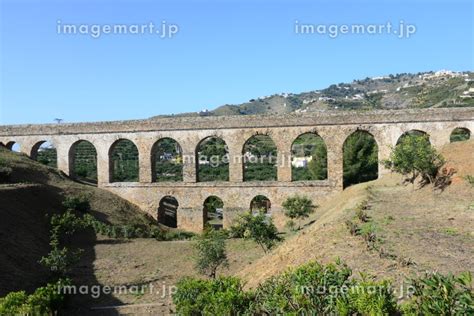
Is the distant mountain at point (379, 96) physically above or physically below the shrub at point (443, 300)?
above

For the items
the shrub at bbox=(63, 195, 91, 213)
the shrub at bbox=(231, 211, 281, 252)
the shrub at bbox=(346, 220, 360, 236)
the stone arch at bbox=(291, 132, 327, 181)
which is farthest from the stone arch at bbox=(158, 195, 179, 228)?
the shrub at bbox=(346, 220, 360, 236)

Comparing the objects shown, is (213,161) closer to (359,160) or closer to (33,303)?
(359,160)

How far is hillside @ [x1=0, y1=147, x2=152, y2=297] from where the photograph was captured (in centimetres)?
1362

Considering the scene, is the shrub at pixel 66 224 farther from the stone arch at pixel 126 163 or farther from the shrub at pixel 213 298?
the stone arch at pixel 126 163

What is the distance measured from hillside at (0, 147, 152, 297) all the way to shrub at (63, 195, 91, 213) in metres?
0.39

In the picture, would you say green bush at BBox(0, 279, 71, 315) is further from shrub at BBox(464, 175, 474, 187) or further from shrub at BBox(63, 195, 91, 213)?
shrub at BBox(464, 175, 474, 187)

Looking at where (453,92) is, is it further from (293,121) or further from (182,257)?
(182,257)

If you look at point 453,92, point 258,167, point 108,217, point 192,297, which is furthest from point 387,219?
point 453,92

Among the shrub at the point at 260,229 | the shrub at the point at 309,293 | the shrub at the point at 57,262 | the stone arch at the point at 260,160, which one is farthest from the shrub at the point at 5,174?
the stone arch at the point at 260,160

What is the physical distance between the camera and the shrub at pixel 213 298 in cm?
728

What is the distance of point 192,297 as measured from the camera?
802cm

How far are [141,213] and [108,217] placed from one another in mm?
3122

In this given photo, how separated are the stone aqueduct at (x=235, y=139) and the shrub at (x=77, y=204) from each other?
5263 millimetres

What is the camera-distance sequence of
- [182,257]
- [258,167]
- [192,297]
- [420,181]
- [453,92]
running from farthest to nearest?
1. [453,92]
2. [258,167]
3. [420,181]
4. [182,257]
5. [192,297]
